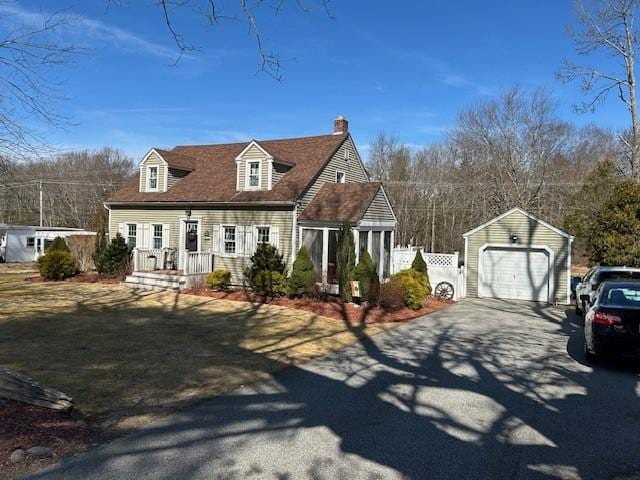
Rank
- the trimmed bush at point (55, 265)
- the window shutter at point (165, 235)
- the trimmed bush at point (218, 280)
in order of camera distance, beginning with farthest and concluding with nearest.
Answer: the window shutter at point (165, 235) → the trimmed bush at point (55, 265) → the trimmed bush at point (218, 280)

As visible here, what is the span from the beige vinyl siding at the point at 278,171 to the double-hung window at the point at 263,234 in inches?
77.1

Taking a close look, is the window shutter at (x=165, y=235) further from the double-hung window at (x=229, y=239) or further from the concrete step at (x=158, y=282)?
the double-hung window at (x=229, y=239)

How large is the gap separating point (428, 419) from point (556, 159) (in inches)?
1416

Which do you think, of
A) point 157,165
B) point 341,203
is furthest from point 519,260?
point 157,165

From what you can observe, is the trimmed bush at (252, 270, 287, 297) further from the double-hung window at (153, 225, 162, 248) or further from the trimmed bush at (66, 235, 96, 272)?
the trimmed bush at (66, 235, 96, 272)

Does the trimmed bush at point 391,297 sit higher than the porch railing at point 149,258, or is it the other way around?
the porch railing at point 149,258

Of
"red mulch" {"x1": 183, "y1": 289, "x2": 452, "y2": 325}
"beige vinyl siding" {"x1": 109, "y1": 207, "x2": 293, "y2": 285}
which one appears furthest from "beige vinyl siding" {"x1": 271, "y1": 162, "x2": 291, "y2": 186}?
"red mulch" {"x1": 183, "y1": 289, "x2": 452, "y2": 325}

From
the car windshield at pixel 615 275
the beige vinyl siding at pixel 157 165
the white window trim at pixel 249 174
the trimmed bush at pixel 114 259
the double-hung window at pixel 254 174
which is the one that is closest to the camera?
the car windshield at pixel 615 275

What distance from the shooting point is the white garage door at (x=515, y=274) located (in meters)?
19.2

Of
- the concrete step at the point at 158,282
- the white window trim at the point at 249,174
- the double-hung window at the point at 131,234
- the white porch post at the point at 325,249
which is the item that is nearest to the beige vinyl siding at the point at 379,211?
the white porch post at the point at 325,249

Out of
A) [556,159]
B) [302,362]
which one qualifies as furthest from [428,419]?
[556,159]

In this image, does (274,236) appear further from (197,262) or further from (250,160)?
(250,160)

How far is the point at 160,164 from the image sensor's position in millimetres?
22453

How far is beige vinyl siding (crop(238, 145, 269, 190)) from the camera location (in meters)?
19.9
